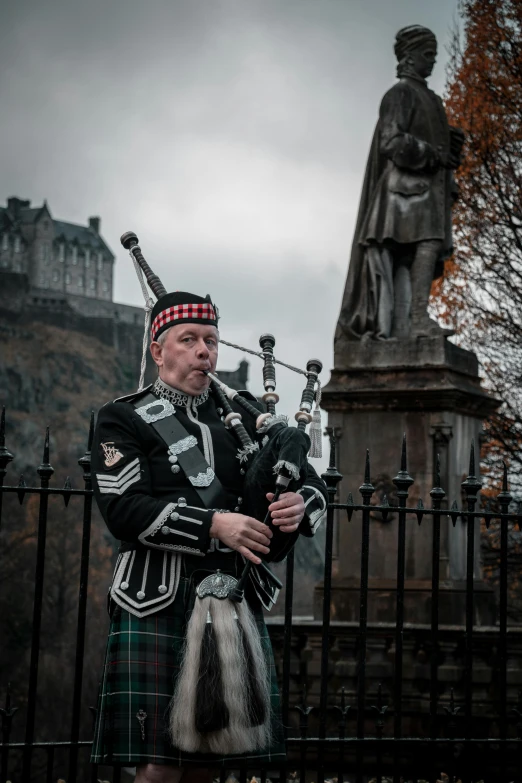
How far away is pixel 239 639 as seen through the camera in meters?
3.79

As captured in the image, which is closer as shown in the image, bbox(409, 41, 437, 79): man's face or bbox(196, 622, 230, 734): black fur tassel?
bbox(196, 622, 230, 734): black fur tassel

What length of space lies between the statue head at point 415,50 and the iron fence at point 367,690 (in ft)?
15.1

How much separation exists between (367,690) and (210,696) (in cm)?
593

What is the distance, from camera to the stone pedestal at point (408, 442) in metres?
10.1

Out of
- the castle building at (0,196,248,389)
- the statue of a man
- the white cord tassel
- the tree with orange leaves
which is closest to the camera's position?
the white cord tassel

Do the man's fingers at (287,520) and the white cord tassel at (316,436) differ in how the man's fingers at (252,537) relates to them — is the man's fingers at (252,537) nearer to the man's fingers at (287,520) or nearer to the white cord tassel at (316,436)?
the man's fingers at (287,520)

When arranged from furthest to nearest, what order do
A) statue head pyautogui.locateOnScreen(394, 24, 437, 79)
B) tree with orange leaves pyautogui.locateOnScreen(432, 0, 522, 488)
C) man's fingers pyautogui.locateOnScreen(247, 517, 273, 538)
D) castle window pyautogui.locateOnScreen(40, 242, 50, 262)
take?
1. castle window pyautogui.locateOnScreen(40, 242, 50, 262)
2. tree with orange leaves pyautogui.locateOnScreen(432, 0, 522, 488)
3. statue head pyautogui.locateOnScreen(394, 24, 437, 79)
4. man's fingers pyautogui.locateOnScreen(247, 517, 273, 538)

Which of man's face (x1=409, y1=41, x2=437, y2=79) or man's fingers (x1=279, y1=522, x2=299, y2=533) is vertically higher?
man's face (x1=409, y1=41, x2=437, y2=79)

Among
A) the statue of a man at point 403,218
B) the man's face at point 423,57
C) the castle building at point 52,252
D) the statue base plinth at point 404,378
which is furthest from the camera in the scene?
the castle building at point 52,252

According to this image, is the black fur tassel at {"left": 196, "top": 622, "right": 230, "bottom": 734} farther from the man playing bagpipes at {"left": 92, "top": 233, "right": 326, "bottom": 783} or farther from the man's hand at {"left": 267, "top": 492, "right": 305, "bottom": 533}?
the man's hand at {"left": 267, "top": 492, "right": 305, "bottom": 533}

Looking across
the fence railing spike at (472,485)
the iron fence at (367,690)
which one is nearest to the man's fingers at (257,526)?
the iron fence at (367,690)

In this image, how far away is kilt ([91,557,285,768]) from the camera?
150 inches

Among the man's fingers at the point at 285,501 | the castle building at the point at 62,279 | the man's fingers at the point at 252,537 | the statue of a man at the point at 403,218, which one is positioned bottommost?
the man's fingers at the point at 252,537

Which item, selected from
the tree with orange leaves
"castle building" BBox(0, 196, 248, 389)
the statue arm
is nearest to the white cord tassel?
the statue arm
